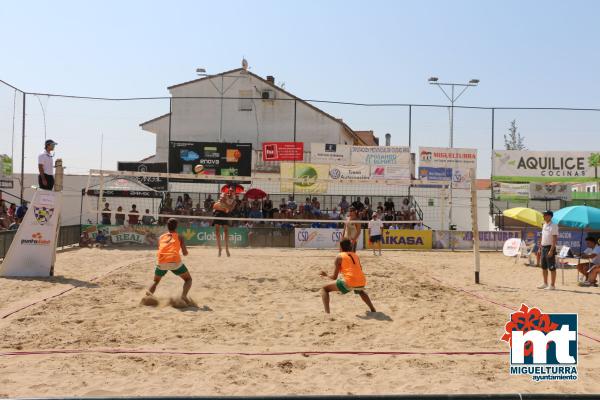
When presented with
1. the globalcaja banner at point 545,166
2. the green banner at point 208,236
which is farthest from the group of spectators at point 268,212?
the globalcaja banner at point 545,166

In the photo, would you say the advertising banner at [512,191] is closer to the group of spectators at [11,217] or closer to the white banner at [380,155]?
the white banner at [380,155]

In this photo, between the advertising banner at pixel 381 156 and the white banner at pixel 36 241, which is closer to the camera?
the white banner at pixel 36 241

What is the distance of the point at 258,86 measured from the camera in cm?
3394

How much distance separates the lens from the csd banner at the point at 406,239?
22.1 metres

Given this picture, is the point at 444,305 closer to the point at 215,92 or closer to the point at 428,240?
the point at 428,240

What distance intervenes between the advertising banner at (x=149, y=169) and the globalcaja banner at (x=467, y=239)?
1252cm

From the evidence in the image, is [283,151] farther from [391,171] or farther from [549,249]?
[549,249]

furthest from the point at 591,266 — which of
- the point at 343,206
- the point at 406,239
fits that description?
the point at 343,206

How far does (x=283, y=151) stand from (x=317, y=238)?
16.9 feet

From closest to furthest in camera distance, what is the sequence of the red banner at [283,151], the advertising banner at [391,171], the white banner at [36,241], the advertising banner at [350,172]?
1. the white banner at [36,241]
2. the advertising banner at [350,172]
3. the advertising banner at [391,171]
4. the red banner at [283,151]

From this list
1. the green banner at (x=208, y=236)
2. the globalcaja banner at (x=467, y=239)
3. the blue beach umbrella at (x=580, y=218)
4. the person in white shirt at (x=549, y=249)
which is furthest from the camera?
the globalcaja banner at (x=467, y=239)

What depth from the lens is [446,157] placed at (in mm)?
24969

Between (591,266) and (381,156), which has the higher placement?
(381,156)

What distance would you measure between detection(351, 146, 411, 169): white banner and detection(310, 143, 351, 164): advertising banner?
407mm
